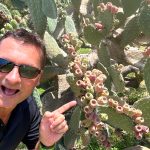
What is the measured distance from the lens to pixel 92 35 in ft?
10.9

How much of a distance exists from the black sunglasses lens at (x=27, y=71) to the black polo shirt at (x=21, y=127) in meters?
0.30

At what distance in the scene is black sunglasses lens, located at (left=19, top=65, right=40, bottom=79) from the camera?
2193 millimetres

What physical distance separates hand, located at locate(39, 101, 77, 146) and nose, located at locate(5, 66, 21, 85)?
0.24 meters

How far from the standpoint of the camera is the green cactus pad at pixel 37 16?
3186 millimetres

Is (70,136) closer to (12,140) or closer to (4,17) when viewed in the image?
(12,140)

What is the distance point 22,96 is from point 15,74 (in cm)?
17

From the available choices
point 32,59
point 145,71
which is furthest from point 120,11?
point 32,59

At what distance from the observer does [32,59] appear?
2.29m

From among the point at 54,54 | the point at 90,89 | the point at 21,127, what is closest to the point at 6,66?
the point at 21,127

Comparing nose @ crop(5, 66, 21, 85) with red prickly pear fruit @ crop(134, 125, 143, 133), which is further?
red prickly pear fruit @ crop(134, 125, 143, 133)

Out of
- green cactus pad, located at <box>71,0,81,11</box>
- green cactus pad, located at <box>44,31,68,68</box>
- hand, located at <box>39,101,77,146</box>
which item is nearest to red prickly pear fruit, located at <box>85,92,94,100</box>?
hand, located at <box>39,101,77,146</box>

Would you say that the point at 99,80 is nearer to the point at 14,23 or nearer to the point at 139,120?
the point at 139,120

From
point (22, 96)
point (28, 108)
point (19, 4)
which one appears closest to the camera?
point (22, 96)

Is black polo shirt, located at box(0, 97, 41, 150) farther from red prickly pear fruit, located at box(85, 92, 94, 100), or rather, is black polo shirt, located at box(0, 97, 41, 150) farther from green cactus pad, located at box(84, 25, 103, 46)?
green cactus pad, located at box(84, 25, 103, 46)
